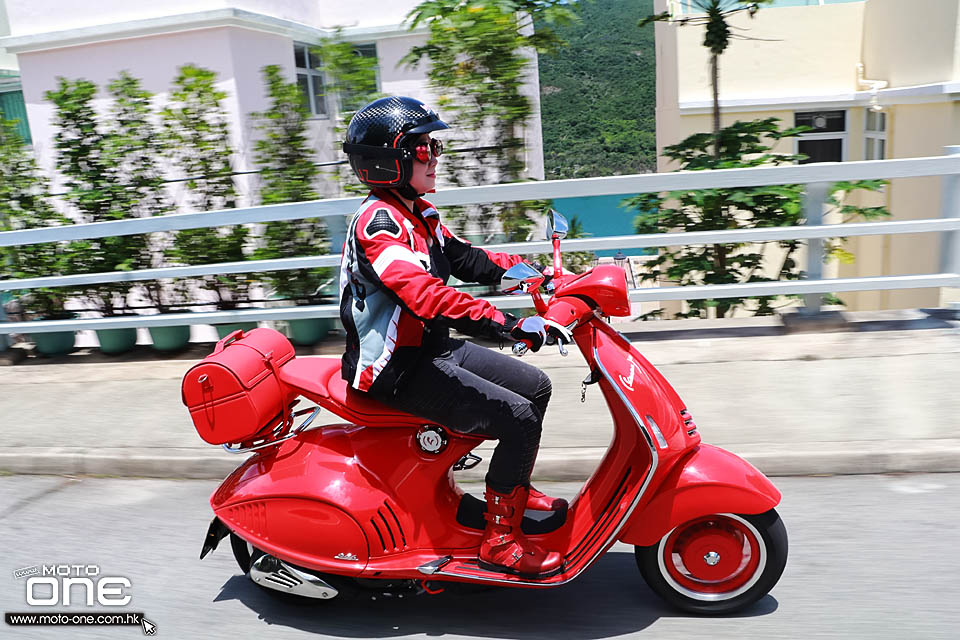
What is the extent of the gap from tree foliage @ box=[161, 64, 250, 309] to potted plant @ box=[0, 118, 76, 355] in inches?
46.0

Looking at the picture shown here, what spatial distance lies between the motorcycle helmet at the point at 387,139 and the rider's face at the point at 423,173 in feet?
0.09

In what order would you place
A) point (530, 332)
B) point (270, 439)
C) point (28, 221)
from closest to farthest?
1. point (530, 332)
2. point (270, 439)
3. point (28, 221)

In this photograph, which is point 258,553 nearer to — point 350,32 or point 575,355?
point 575,355

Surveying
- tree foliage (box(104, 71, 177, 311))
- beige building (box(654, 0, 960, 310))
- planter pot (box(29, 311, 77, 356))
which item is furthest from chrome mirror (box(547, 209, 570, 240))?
beige building (box(654, 0, 960, 310))

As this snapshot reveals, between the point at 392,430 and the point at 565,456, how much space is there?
4.97 feet

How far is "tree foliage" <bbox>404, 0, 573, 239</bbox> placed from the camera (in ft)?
20.9

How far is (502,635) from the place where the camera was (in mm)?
3193

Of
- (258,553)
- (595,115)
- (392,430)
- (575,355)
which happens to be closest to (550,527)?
(392,430)

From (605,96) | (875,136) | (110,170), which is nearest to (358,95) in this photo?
(110,170)

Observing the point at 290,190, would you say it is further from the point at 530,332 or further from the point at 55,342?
the point at 530,332

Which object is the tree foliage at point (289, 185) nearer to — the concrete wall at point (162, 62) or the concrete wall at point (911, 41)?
the concrete wall at point (162, 62)

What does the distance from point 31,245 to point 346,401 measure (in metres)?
5.42

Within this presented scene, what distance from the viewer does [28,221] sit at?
24.6 feet

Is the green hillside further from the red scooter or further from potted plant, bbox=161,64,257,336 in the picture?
the red scooter
